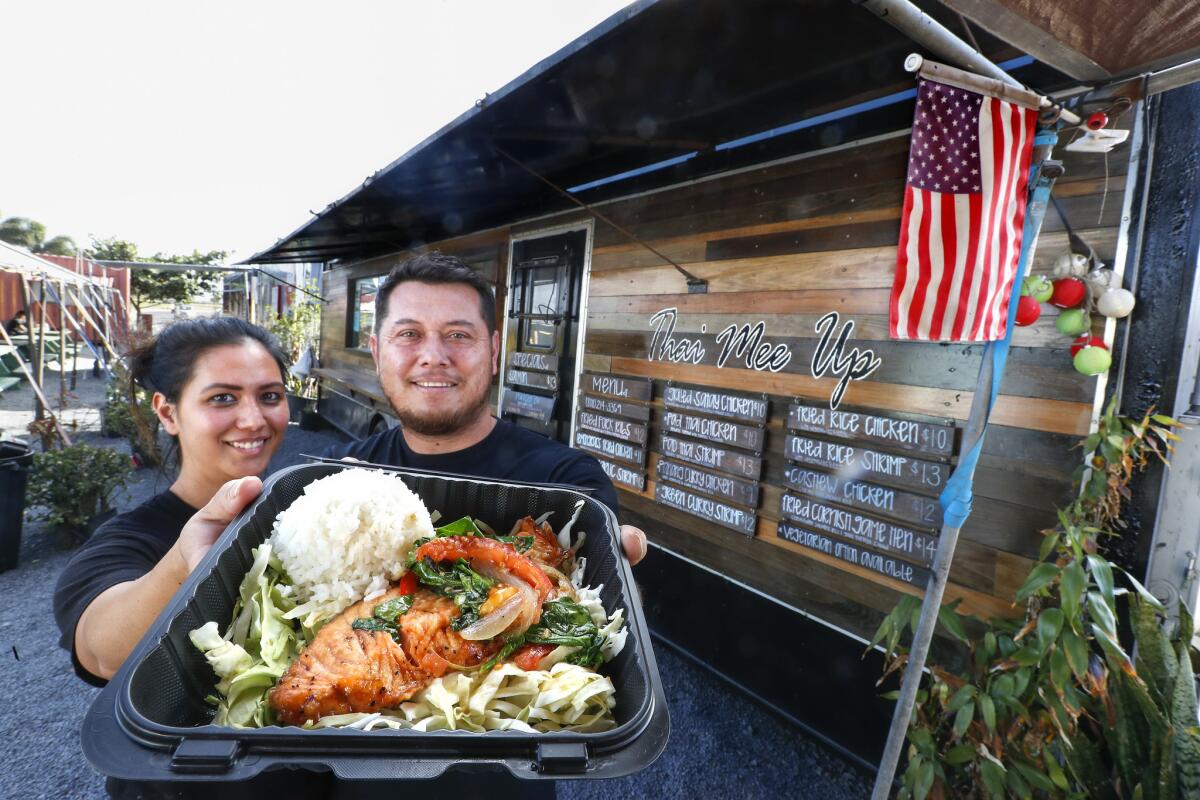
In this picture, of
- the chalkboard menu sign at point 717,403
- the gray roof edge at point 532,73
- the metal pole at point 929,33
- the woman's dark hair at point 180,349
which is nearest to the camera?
the metal pole at point 929,33

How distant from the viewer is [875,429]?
3.01 metres

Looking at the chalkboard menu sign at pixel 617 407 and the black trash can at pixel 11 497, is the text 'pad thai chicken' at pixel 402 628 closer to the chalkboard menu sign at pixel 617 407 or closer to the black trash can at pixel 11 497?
the chalkboard menu sign at pixel 617 407

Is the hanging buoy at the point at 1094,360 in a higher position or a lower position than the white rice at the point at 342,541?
higher

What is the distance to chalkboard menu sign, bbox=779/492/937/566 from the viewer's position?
285cm

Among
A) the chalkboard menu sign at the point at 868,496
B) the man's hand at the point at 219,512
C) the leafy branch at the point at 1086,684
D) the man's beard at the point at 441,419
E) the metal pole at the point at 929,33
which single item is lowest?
the leafy branch at the point at 1086,684

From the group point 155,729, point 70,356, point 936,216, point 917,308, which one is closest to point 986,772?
point 917,308

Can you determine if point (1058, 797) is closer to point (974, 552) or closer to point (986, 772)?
point (986, 772)

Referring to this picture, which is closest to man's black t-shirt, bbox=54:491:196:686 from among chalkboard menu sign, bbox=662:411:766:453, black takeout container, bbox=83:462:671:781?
black takeout container, bbox=83:462:671:781

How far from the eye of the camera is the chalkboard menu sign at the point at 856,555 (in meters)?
2.89

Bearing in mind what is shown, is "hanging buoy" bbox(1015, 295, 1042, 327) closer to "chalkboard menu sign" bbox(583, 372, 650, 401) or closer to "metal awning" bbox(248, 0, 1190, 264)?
"metal awning" bbox(248, 0, 1190, 264)

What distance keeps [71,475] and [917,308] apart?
7225 millimetres

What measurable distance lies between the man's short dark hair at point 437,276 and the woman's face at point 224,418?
1.87 ft

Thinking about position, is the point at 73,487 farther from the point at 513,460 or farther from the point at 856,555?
the point at 856,555

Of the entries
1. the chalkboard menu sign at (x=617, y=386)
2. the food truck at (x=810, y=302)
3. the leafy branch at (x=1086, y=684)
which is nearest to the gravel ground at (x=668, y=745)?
the food truck at (x=810, y=302)
